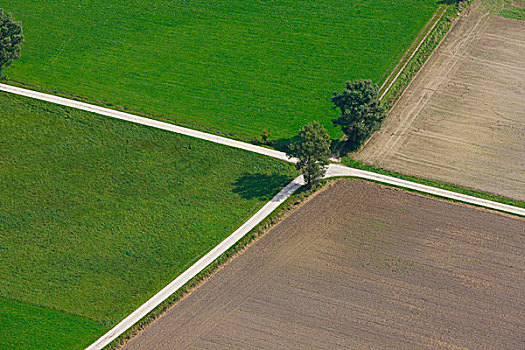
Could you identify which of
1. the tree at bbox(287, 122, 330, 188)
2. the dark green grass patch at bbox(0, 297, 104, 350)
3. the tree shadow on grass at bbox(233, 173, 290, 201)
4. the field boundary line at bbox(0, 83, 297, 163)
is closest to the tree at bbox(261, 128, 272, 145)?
the field boundary line at bbox(0, 83, 297, 163)

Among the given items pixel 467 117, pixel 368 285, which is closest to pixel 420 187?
pixel 467 117

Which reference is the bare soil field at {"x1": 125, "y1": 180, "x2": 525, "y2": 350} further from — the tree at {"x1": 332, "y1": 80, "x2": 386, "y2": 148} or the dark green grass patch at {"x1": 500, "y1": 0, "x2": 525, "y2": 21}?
the dark green grass patch at {"x1": 500, "y1": 0, "x2": 525, "y2": 21}

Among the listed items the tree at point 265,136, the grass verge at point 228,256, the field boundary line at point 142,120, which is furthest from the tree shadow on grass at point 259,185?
the tree at point 265,136

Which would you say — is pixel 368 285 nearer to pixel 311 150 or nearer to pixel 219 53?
pixel 311 150

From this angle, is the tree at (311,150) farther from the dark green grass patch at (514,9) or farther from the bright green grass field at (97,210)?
the dark green grass patch at (514,9)

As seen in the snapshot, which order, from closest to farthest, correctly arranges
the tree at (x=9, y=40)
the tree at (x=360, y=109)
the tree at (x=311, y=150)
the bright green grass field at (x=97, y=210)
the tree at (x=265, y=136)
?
the bright green grass field at (x=97, y=210) → the tree at (x=311, y=150) → the tree at (x=360, y=109) → the tree at (x=265, y=136) → the tree at (x=9, y=40)
